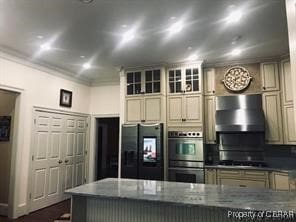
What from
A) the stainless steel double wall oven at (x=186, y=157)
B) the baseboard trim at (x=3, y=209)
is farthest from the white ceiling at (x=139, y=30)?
the baseboard trim at (x=3, y=209)

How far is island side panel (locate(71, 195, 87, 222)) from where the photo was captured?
2234 millimetres

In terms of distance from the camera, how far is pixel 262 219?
1847mm

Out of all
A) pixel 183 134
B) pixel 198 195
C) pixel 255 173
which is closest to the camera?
pixel 198 195

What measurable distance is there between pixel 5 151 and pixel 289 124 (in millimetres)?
5405

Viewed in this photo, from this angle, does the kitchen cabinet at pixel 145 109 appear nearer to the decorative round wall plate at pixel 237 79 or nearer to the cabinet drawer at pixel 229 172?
the decorative round wall plate at pixel 237 79

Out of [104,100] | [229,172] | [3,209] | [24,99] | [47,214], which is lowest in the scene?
[47,214]

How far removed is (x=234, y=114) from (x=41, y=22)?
3.65m

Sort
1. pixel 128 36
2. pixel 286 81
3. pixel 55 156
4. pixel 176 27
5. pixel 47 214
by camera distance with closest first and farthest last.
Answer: pixel 176 27 < pixel 128 36 < pixel 286 81 < pixel 47 214 < pixel 55 156

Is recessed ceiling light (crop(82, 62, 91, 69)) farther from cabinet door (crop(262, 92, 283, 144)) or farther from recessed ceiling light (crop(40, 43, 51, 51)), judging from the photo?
cabinet door (crop(262, 92, 283, 144))

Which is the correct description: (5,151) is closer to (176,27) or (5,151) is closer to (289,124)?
(176,27)

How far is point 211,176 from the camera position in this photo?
445 cm

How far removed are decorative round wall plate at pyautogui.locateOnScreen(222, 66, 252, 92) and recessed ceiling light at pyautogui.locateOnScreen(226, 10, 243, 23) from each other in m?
1.81

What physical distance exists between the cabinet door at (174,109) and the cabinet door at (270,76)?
1621mm

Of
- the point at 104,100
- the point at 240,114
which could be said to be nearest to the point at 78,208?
the point at 240,114
